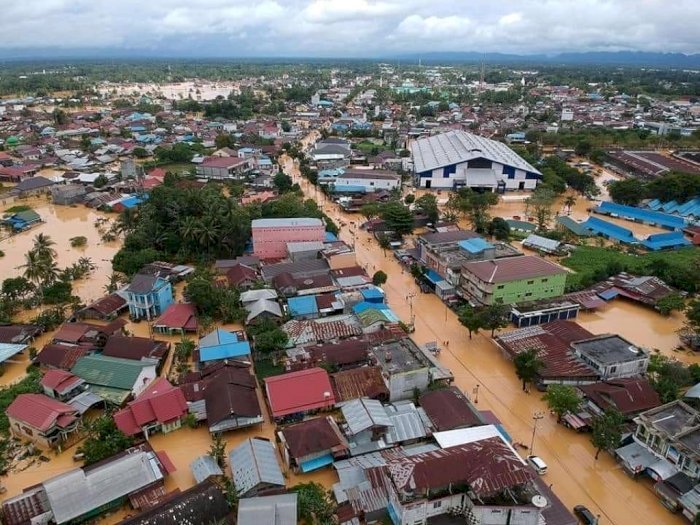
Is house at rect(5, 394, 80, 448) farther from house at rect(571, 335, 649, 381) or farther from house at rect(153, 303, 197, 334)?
house at rect(571, 335, 649, 381)

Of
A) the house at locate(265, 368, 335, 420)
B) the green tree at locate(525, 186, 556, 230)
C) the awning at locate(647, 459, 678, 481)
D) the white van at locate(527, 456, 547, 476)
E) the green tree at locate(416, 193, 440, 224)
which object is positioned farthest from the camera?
the green tree at locate(525, 186, 556, 230)

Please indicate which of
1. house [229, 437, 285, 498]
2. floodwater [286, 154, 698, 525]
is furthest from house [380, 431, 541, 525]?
house [229, 437, 285, 498]

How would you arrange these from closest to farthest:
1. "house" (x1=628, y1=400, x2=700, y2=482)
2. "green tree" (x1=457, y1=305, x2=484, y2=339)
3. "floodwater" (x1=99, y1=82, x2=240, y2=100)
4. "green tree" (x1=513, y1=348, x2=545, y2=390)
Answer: "house" (x1=628, y1=400, x2=700, y2=482) → "green tree" (x1=513, y1=348, x2=545, y2=390) → "green tree" (x1=457, y1=305, x2=484, y2=339) → "floodwater" (x1=99, y1=82, x2=240, y2=100)

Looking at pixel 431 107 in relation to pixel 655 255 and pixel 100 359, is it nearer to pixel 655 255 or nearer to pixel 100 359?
pixel 655 255

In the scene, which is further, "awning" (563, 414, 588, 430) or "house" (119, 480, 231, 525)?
"awning" (563, 414, 588, 430)

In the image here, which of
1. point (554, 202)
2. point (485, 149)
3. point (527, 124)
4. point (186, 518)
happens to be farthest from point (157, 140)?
point (186, 518)

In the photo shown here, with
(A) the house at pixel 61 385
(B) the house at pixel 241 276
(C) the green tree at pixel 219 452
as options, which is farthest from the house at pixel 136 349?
(B) the house at pixel 241 276

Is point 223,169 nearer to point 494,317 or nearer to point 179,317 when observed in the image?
point 179,317
